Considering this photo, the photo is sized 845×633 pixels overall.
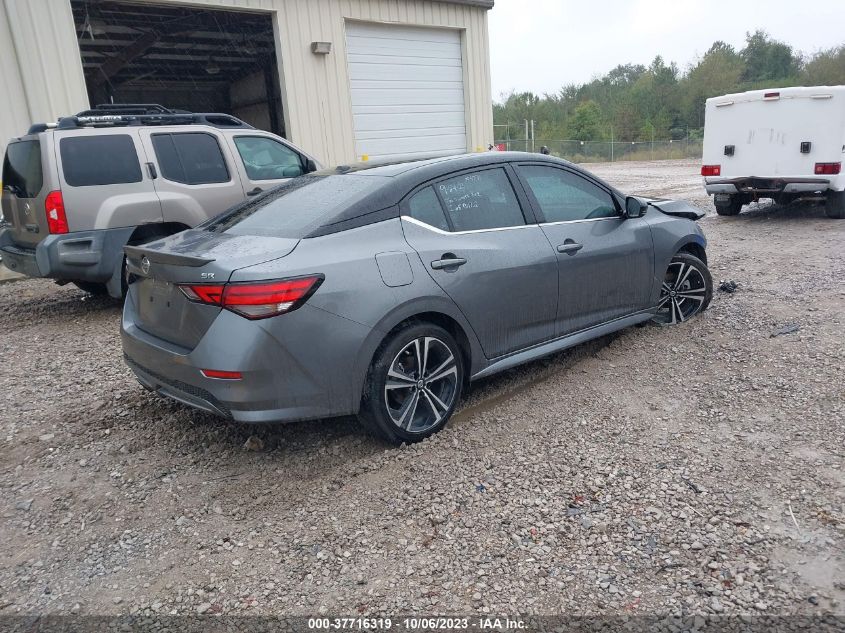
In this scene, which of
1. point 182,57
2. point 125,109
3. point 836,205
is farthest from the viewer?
point 182,57

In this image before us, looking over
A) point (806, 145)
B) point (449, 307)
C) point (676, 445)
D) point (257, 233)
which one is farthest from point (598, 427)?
point (806, 145)

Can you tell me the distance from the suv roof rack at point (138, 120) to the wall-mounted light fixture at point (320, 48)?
380 cm

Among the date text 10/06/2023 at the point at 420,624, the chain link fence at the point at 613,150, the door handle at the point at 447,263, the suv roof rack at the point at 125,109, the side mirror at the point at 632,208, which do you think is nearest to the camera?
the date text 10/06/2023 at the point at 420,624

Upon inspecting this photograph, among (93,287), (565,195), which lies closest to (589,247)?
(565,195)

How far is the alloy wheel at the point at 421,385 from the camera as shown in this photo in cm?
371

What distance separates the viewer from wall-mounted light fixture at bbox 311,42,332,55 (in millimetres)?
11297

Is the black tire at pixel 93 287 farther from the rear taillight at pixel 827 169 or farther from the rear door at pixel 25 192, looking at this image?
the rear taillight at pixel 827 169

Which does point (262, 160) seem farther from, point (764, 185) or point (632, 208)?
point (764, 185)

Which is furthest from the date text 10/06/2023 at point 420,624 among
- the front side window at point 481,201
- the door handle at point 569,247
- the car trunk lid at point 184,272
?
the door handle at point 569,247

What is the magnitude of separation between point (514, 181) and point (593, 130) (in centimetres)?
5711

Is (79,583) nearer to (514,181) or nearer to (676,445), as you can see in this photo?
(676,445)

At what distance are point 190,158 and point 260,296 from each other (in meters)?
4.79

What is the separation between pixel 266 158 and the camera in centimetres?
803

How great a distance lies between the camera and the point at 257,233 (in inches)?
150
